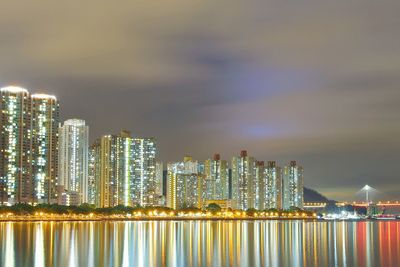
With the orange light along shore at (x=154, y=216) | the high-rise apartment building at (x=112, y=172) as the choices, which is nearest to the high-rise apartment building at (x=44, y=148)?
the orange light along shore at (x=154, y=216)

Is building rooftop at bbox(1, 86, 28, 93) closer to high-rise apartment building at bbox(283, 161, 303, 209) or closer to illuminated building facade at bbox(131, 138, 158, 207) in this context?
illuminated building facade at bbox(131, 138, 158, 207)

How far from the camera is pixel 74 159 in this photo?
160250mm

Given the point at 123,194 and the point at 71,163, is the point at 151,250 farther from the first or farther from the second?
the point at 71,163

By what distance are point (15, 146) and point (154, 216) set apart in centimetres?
3471

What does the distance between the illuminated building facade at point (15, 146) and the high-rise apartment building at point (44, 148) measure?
4.04 feet

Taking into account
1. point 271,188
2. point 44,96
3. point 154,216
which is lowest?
point 154,216

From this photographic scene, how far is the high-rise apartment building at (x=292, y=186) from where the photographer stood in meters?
190

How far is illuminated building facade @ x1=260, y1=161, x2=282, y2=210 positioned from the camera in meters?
182

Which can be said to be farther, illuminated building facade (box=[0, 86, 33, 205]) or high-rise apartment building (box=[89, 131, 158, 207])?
high-rise apartment building (box=[89, 131, 158, 207])

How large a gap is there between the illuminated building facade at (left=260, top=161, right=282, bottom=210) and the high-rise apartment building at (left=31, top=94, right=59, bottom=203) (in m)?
68.7

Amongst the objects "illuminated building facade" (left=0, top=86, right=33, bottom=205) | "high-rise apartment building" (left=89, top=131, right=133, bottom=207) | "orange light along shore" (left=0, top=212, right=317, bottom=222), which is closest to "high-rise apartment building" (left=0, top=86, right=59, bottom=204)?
"illuminated building facade" (left=0, top=86, right=33, bottom=205)

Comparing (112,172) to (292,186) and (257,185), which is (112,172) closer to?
(257,185)

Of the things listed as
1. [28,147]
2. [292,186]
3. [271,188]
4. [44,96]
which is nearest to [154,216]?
[28,147]

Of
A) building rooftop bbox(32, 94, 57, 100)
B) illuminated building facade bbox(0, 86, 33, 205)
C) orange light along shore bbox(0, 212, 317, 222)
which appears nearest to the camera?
orange light along shore bbox(0, 212, 317, 222)
